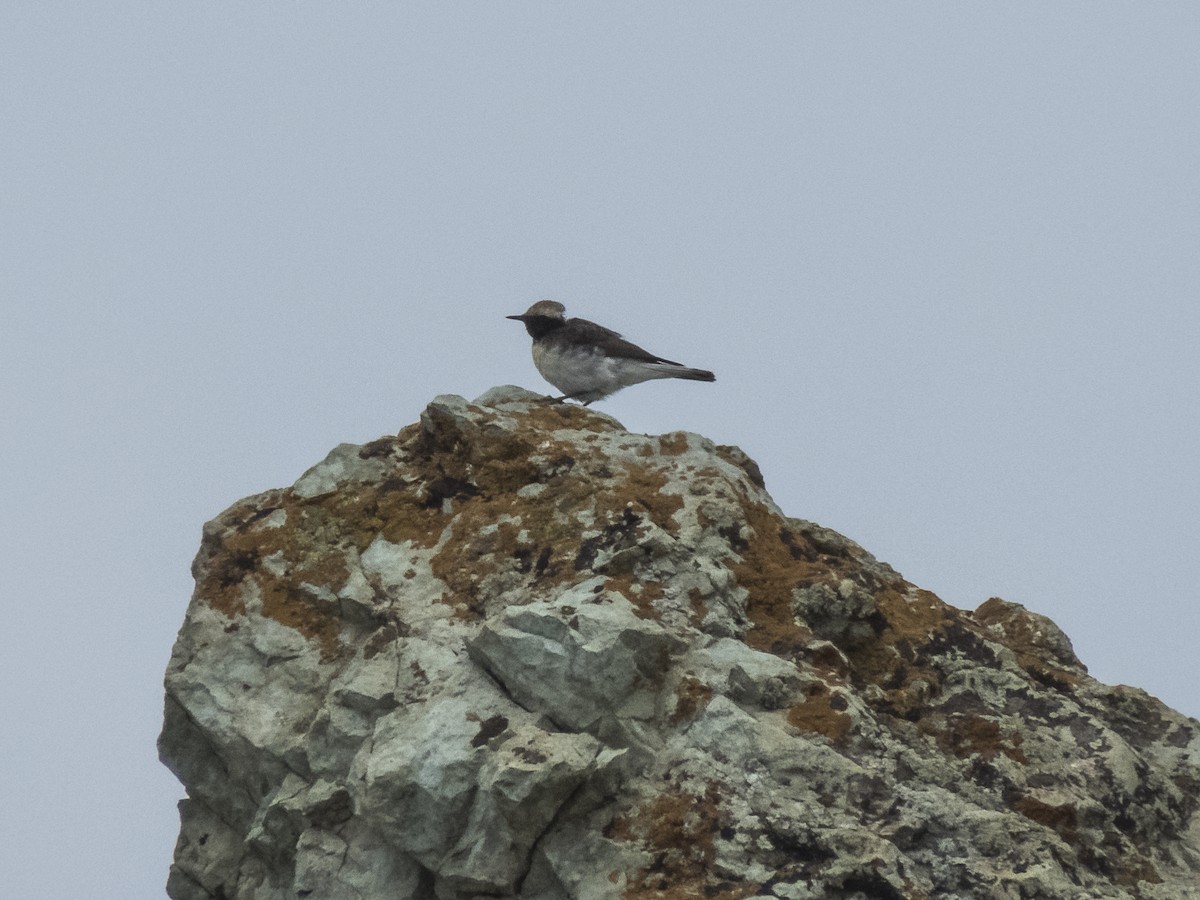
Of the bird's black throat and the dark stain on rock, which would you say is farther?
the bird's black throat

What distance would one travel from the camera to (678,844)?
27.5 ft

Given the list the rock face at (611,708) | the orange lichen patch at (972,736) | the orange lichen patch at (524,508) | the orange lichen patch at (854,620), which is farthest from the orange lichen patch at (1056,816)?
the orange lichen patch at (524,508)

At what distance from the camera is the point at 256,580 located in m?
10.6

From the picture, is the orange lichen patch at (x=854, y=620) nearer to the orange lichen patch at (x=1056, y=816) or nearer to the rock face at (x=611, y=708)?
the rock face at (x=611, y=708)

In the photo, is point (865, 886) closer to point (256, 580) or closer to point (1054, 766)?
point (1054, 766)

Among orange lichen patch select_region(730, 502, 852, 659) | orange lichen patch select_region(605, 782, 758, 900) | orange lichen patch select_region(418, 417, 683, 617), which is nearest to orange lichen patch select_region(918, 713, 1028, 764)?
orange lichen patch select_region(730, 502, 852, 659)

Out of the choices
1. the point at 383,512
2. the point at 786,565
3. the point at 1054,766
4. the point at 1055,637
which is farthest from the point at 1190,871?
the point at 383,512

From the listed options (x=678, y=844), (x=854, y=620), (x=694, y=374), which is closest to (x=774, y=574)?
(x=854, y=620)

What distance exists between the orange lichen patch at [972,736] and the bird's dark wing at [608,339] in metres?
6.69

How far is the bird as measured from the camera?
15.5 meters

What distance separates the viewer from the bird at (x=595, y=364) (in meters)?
15.5

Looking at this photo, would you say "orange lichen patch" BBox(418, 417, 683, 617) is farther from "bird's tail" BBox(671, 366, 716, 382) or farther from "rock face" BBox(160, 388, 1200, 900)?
"bird's tail" BBox(671, 366, 716, 382)

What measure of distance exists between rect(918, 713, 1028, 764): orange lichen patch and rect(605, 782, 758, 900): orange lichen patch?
1.93 m

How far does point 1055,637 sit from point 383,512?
5632 millimetres
